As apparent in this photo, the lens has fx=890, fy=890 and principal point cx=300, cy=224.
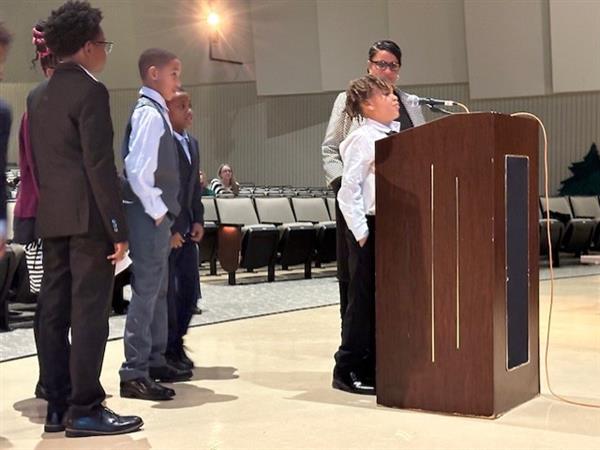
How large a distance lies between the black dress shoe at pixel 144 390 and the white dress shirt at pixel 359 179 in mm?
974

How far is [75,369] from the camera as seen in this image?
2.90 m

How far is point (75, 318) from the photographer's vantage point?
2.89m

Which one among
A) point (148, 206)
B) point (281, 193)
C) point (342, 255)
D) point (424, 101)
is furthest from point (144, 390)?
point (281, 193)

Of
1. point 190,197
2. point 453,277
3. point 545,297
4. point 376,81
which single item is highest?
point 376,81

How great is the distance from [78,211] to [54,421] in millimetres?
746

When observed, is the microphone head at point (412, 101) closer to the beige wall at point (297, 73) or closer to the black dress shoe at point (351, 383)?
the black dress shoe at point (351, 383)

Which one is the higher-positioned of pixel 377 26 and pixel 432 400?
pixel 377 26

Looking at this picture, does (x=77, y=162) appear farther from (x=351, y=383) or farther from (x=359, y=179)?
(x=351, y=383)

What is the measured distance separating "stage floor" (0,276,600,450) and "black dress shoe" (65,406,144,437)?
4 cm

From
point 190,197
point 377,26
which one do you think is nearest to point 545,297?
point 190,197

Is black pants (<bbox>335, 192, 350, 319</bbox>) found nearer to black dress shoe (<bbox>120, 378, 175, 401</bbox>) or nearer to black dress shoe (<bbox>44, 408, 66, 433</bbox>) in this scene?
black dress shoe (<bbox>120, 378, 175, 401</bbox>)

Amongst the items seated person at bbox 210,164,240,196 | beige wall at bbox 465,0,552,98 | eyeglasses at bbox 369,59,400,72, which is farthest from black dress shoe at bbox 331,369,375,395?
beige wall at bbox 465,0,552,98

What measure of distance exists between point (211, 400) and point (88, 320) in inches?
30.5

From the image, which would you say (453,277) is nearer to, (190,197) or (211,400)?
(211,400)
